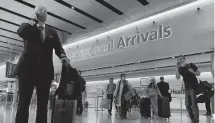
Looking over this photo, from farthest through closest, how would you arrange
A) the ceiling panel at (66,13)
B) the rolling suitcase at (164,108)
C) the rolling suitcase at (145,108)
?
the ceiling panel at (66,13), the rolling suitcase at (145,108), the rolling suitcase at (164,108)

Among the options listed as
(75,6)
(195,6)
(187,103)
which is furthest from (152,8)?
(187,103)

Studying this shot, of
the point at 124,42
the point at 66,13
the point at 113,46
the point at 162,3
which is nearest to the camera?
the point at 162,3

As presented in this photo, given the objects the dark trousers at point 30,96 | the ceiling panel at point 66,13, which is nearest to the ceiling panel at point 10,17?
the ceiling panel at point 66,13

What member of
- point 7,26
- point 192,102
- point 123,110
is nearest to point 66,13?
point 7,26

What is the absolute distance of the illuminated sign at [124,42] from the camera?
25.9 feet

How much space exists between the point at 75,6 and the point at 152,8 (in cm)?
314

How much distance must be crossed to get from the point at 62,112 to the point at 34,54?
723 millimetres

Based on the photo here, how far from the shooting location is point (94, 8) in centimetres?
812

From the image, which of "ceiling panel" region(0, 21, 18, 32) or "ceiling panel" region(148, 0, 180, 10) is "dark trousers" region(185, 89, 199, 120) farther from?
"ceiling panel" region(0, 21, 18, 32)

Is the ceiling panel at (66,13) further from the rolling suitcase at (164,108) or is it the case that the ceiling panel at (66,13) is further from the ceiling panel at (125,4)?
the rolling suitcase at (164,108)

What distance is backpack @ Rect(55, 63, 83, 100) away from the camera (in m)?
2.16

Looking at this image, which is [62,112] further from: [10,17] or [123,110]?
[10,17]

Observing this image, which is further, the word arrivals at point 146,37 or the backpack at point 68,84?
the word arrivals at point 146,37

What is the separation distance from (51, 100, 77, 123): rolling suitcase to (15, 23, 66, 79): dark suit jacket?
349 mm
